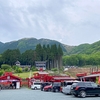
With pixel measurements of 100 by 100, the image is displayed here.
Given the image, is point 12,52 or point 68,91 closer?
point 68,91

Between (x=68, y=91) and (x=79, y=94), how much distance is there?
4714mm

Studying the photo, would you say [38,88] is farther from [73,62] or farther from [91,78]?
[73,62]

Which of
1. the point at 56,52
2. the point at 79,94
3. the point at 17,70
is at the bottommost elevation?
the point at 79,94

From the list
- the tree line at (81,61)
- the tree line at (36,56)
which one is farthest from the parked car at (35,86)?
the tree line at (81,61)

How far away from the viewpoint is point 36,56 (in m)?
114

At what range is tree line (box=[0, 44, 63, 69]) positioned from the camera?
112m

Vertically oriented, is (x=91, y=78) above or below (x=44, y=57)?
below

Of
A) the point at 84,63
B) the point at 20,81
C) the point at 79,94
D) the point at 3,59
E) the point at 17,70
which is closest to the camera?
the point at 79,94

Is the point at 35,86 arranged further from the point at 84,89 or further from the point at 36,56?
the point at 36,56

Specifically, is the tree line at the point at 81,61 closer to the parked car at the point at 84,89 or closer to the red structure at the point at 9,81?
the red structure at the point at 9,81

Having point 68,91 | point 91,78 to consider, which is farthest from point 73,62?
point 68,91

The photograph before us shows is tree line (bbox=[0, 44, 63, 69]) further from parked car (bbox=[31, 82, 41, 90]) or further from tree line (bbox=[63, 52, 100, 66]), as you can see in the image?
parked car (bbox=[31, 82, 41, 90])

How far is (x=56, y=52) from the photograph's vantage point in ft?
378

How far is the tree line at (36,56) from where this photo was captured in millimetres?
112375
